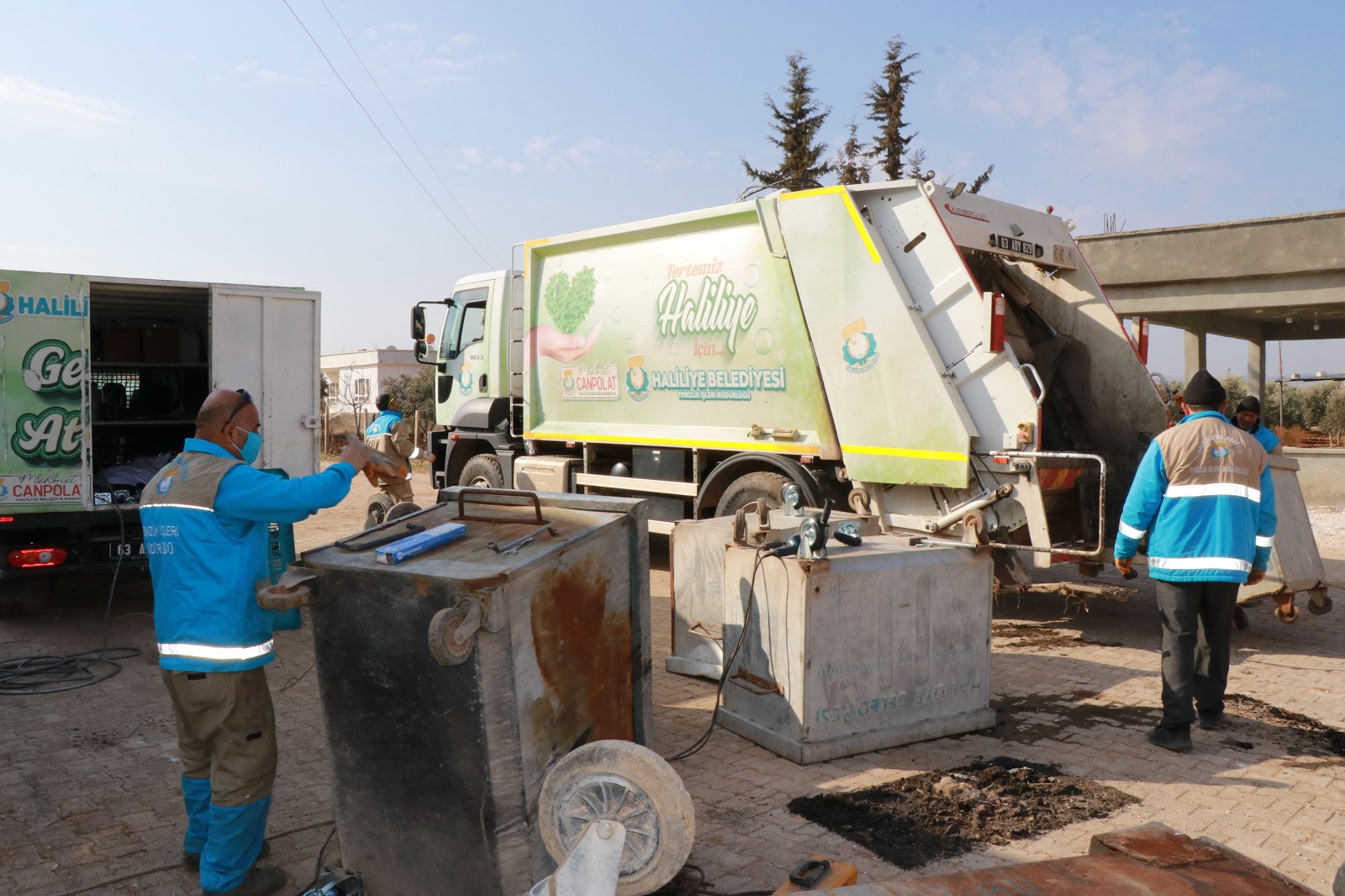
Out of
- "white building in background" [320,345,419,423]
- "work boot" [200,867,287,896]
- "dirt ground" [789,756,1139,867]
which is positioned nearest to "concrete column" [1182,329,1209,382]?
"dirt ground" [789,756,1139,867]

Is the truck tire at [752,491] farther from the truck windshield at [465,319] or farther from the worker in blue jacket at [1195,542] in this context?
the truck windshield at [465,319]

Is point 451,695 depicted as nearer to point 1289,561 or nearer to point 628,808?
point 628,808

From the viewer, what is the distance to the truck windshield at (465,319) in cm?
1014

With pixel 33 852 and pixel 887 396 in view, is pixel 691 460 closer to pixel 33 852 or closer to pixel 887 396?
pixel 887 396

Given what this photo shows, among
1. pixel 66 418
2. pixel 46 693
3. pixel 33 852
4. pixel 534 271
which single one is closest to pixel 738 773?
pixel 33 852

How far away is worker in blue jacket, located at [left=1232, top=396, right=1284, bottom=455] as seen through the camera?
6.44 m

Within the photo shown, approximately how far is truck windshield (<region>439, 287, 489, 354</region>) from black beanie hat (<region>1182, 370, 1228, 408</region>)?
691 cm

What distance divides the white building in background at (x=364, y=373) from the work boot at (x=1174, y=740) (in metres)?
34.2

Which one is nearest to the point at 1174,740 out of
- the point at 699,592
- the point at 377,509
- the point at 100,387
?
the point at 699,592

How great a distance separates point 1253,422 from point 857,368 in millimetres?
2613

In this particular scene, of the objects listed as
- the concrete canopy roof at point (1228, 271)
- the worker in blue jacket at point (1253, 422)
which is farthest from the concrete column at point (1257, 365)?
the worker in blue jacket at point (1253, 422)

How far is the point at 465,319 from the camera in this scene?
34.0 feet

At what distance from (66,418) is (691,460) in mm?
4398

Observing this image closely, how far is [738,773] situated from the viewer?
4.02m
